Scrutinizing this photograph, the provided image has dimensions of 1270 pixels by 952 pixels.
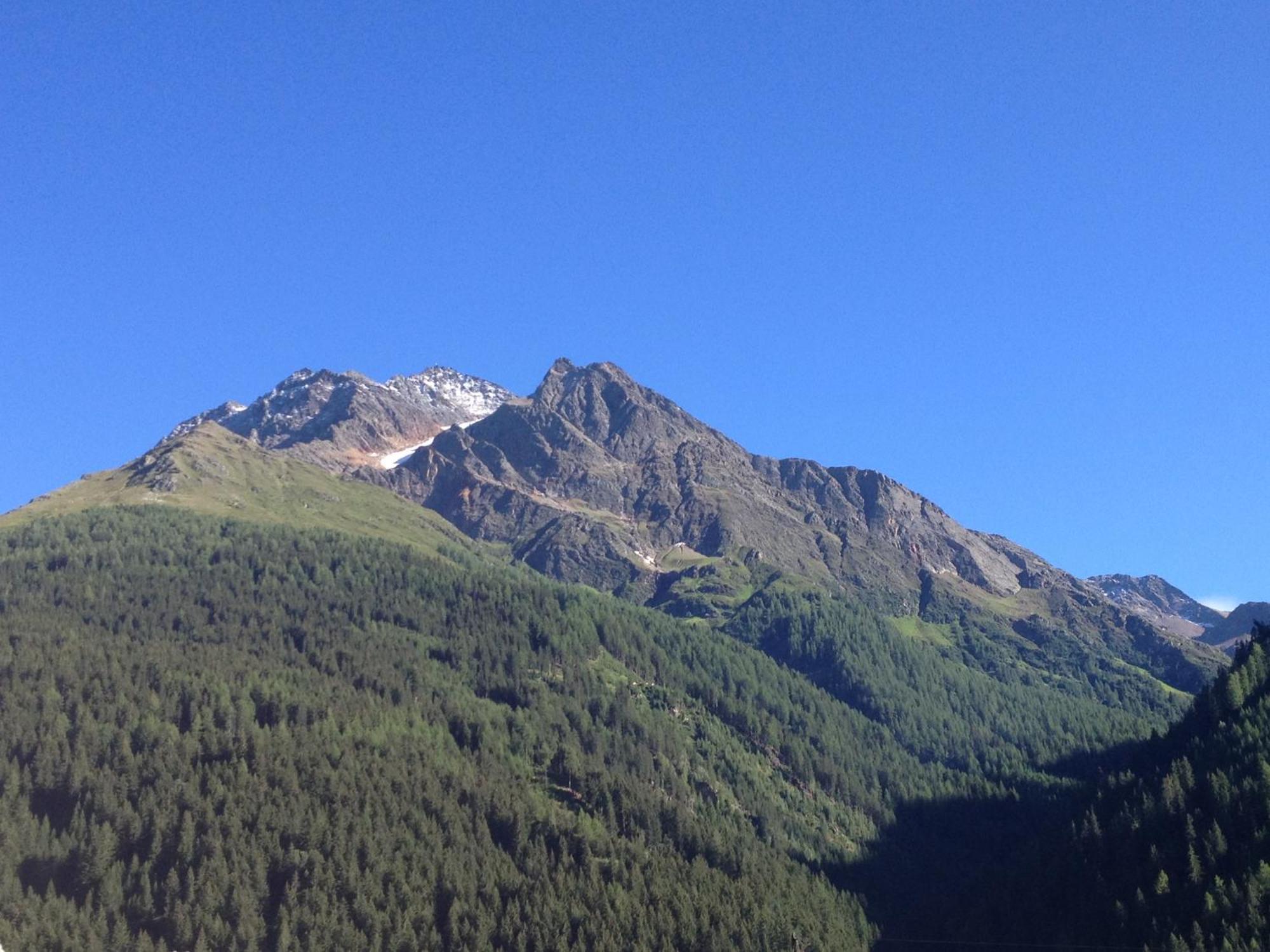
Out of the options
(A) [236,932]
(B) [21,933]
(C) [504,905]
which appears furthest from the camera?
(C) [504,905]

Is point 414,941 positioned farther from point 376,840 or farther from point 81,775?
point 81,775

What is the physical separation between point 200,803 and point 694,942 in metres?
86.5

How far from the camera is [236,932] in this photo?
172 m

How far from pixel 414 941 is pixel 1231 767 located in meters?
138

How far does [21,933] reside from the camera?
161500mm

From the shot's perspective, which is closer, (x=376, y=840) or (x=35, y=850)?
(x=35, y=850)

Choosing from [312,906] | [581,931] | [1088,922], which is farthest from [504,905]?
[1088,922]

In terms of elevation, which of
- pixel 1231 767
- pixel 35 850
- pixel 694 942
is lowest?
pixel 694 942

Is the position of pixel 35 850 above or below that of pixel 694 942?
above

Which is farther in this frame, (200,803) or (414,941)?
(200,803)

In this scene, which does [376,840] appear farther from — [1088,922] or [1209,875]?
[1209,875]

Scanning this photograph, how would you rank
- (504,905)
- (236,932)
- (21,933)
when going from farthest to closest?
(504,905)
(236,932)
(21,933)

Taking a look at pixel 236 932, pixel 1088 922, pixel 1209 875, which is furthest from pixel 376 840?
pixel 1209 875

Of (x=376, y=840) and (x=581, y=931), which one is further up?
(x=376, y=840)
